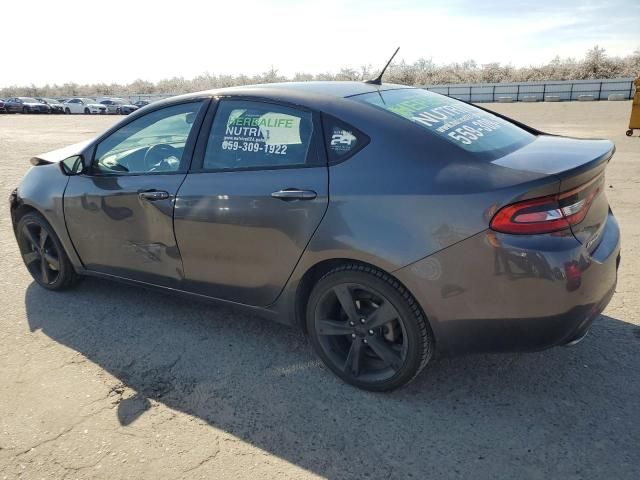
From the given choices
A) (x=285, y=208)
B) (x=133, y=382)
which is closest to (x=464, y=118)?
(x=285, y=208)

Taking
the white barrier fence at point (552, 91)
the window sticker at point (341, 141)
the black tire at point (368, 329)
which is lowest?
the white barrier fence at point (552, 91)

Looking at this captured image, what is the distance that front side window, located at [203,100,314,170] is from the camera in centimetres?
282

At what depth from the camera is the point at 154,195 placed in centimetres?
321

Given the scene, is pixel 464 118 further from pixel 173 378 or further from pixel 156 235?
pixel 173 378

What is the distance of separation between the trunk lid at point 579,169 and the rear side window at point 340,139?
0.69 metres

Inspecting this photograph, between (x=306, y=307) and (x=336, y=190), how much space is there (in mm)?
741

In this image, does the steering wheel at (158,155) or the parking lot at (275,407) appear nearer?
the parking lot at (275,407)

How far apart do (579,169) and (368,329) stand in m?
1.29

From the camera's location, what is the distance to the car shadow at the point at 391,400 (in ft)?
7.47

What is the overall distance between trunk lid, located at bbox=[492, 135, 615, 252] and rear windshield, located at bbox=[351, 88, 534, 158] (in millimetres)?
134

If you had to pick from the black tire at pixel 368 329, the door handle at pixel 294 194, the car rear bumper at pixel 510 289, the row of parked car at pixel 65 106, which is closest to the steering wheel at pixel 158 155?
the door handle at pixel 294 194

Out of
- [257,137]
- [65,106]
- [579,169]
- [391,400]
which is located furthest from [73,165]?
[65,106]

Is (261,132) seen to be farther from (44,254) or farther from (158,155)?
(44,254)

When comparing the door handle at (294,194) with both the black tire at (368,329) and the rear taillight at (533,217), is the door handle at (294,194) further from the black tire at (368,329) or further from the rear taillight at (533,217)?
the rear taillight at (533,217)
